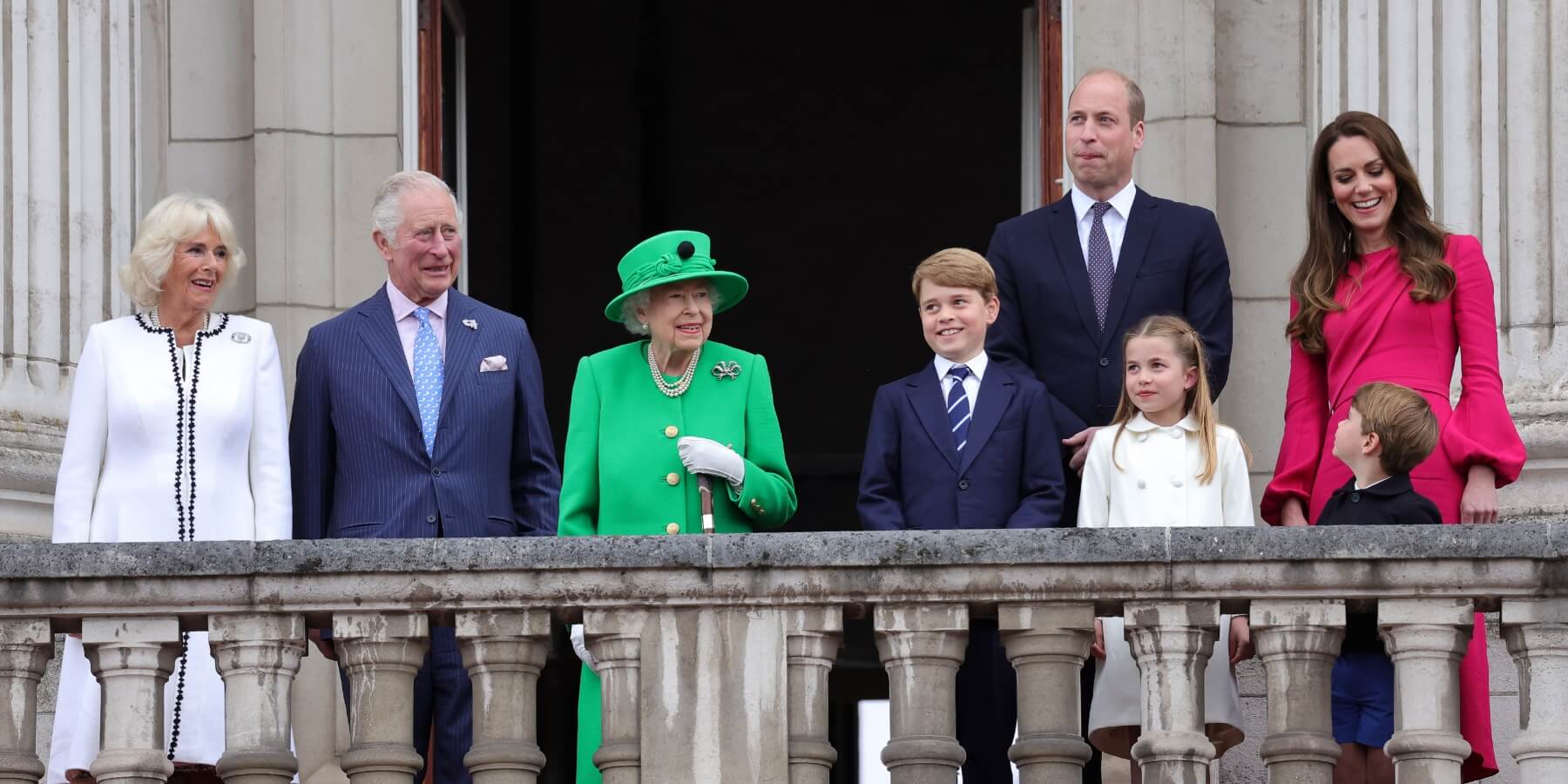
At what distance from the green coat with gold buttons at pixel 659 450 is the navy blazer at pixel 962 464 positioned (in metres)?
0.24

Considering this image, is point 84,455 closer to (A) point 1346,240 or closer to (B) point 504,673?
(B) point 504,673

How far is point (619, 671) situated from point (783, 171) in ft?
35.5

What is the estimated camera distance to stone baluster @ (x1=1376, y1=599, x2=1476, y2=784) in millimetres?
5699

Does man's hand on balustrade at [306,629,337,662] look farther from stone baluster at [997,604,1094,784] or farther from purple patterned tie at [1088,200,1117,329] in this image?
purple patterned tie at [1088,200,1117,329]

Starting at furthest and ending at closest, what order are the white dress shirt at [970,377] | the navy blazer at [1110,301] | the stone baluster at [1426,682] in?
the navy blazer at [1110,301]
the white dress shirt at [970,377]
the stone baluster at [1426,682]

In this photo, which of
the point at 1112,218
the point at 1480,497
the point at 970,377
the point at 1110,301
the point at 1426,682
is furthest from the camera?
the point at 1112,218

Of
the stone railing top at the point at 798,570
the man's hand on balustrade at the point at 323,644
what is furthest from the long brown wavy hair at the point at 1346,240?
the man's hand on balustrade at the point at 323,644

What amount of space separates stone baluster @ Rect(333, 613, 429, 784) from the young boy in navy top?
1.94 metres

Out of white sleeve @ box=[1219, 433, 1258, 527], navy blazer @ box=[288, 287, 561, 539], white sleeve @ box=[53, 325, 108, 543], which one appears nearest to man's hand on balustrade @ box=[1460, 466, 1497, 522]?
white sleeve @ box=[1219, 433, 1258, 527]

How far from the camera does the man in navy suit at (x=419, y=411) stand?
21.4 ft

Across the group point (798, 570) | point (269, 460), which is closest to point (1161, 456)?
point (798, 570)

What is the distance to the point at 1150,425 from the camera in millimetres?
6527

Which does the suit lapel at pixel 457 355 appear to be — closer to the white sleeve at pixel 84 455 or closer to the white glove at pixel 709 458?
the white glove at pixel 709 458

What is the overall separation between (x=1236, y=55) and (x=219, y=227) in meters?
4.04
